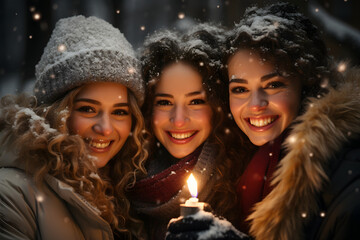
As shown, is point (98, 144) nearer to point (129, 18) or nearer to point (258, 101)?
point (258, 101)

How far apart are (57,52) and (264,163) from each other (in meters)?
1.79

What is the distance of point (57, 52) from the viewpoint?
8.20 feet

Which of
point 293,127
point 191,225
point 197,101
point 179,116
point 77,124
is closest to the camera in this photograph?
point 191,225

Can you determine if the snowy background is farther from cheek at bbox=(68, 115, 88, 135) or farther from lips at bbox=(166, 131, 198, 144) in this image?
cheek at bbox=(68, 115, 88, 135)

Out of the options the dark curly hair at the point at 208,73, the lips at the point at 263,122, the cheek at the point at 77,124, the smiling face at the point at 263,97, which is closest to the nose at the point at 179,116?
the dark curly hair at the point at 208,73

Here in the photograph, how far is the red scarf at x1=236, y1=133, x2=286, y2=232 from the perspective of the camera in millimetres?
2414

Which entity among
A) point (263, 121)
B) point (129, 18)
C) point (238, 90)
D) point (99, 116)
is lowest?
point (263, 121)

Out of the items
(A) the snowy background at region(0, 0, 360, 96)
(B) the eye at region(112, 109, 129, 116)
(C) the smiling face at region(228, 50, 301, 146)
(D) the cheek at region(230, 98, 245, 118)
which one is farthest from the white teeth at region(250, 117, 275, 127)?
(A) the snowy background at region(0, 0, 360, 96)

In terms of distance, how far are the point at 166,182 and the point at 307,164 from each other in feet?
4.31

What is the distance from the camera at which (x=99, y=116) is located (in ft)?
8.52

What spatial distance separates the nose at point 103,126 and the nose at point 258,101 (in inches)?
43.2

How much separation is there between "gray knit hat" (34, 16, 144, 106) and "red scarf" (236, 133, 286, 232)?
3.55 ft

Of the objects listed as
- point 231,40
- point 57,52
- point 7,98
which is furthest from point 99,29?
point 231,40

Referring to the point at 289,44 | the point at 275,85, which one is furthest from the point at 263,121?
the point at 289,44
